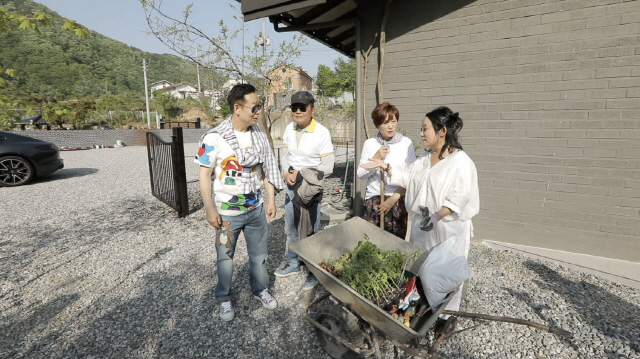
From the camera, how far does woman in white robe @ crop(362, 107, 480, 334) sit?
206 cm

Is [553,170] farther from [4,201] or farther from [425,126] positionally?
[4,201]

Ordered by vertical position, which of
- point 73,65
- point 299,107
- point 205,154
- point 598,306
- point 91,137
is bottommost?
point 598,306

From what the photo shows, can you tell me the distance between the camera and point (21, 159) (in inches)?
307

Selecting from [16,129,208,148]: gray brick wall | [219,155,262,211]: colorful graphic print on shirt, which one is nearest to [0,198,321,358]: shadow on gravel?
[219,155,262,211]: colorful graphic print on shirt

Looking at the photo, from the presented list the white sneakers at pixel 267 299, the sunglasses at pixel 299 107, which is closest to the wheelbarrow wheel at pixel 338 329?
the white sneakers at pixel 267 299

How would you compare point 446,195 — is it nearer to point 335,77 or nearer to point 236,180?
point 236,180

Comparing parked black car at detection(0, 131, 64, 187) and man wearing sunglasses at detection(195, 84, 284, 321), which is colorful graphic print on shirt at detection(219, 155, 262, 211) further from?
parked black car at detection(0, 131, 64, 187)

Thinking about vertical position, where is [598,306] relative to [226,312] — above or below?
below

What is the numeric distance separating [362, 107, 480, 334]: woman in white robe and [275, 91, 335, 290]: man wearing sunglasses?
935mm

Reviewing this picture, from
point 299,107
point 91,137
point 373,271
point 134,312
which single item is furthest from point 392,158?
point 91,137

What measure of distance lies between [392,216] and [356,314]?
42.6 inches

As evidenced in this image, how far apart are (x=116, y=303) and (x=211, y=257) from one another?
3.75ft

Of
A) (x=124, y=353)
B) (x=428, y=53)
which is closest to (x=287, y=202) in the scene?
(x=124, y=353)

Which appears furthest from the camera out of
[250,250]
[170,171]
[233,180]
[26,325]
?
[170,171]
